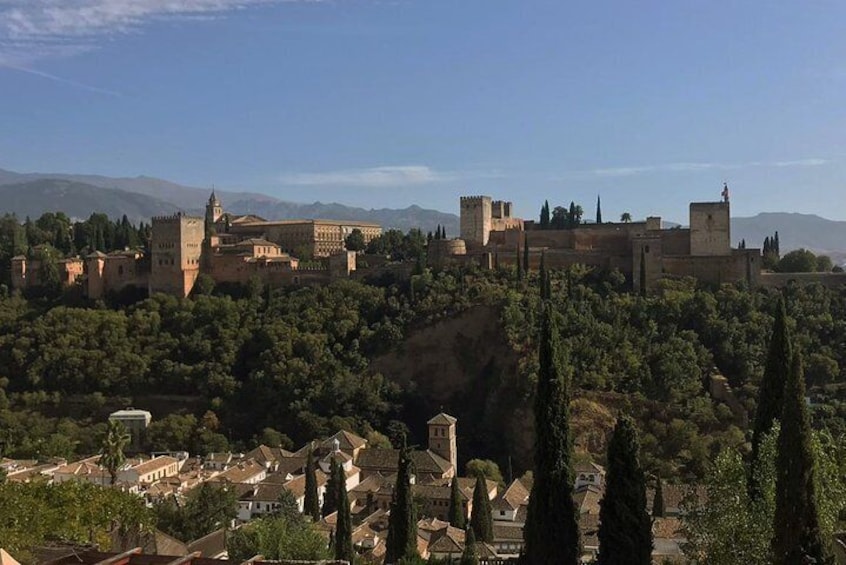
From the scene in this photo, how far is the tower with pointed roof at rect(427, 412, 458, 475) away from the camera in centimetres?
4381

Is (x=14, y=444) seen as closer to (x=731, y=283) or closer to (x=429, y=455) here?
(x=429, y=455)

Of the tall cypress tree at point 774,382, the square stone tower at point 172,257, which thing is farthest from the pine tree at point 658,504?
the square stone tower at point 172,257

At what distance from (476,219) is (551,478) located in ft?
155

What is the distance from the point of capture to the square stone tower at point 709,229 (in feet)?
186

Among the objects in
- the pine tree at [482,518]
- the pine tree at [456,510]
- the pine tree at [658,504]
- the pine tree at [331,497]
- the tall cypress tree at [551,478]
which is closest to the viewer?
the tall cypress tree at [551,478]

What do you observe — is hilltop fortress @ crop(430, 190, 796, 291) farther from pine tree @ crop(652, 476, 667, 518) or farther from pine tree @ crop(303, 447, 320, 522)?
pine tree @ crop(303, 447, 320, 522)

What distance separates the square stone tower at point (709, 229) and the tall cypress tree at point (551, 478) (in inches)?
1622

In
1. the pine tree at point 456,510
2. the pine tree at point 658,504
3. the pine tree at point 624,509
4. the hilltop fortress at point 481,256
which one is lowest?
the pine tree at point 456,510

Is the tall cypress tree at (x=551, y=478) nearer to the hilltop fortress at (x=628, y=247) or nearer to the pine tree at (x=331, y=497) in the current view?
the pine tree at (x=331, y=497)

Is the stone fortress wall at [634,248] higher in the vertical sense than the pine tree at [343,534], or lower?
higher

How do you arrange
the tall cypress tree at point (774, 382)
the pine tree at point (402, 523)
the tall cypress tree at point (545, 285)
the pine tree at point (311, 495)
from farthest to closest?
the tall cypress tree at point (545, 285)
the pine tree at point (311, 495)
the pine tree at point (402, 523)
the tall cypress tree at point (774, 382)

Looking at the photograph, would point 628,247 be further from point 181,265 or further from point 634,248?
point 181,265

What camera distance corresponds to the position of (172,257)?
61.2 m

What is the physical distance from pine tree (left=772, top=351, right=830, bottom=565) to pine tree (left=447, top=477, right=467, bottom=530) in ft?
69.0
